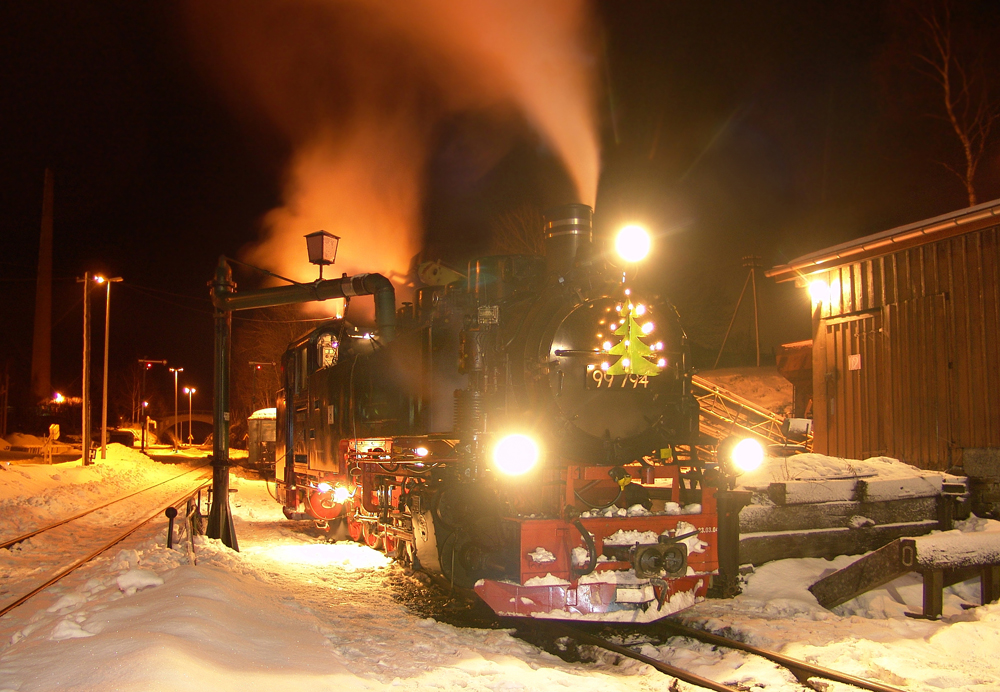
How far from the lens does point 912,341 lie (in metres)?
9.92

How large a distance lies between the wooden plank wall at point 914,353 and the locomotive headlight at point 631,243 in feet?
17.5

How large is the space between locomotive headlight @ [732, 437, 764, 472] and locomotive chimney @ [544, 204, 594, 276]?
219 centimetres

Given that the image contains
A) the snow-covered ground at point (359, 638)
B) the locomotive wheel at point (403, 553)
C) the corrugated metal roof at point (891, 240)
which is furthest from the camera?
the corrugated metal roof at point (891, 240)

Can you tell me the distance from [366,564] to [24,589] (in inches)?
142

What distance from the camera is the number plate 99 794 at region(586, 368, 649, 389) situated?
616cm

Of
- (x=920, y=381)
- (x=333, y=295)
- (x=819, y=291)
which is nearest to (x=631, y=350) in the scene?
(x=333, y=295)

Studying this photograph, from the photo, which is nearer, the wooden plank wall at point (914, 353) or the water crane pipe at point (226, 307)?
the wooden plank wall at point (914, 353)

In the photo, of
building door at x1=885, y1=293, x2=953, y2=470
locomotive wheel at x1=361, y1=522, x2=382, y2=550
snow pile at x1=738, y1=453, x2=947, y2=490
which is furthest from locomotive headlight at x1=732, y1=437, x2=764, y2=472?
locomotive wheel at x1=361, y1=522, x2=382, y2=550

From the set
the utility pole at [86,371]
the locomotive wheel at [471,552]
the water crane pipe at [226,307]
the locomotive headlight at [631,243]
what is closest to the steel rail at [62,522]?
the utility pole at [86,371]

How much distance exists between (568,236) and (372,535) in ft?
17.1

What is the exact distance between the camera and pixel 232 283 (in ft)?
33.3

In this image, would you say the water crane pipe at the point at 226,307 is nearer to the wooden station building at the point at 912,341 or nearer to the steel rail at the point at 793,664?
the steel rail at the point at 793,664

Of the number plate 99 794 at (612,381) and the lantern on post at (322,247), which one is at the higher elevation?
the lantern on post at (322,247)

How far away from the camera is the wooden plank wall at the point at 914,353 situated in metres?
8.98
